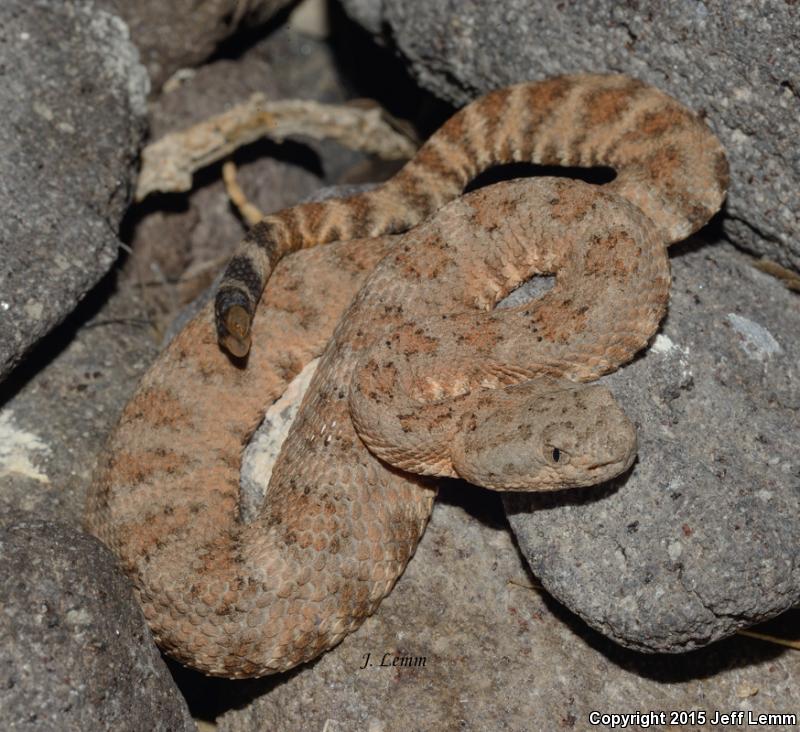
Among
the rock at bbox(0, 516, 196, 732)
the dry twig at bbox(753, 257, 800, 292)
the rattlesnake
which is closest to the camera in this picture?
the rock at bbox(0, 516, 196, 732)

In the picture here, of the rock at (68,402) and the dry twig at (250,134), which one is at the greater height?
the dry twig at (250,134)

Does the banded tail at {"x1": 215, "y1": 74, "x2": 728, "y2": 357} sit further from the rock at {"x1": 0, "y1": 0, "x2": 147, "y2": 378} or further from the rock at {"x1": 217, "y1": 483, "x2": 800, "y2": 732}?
the rock at {"x1": 217, "y1": 483, "x2": 800, "y2": 732}

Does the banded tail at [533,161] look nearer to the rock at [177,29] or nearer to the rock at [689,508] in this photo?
the rock at [689,508]

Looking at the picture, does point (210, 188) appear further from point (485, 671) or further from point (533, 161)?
point (485, 671)

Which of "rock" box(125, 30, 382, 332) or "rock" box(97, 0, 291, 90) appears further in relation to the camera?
"rock" box(97, 0, 291, 90)

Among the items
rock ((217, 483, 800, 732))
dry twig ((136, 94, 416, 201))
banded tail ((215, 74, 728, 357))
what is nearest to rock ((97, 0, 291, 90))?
dry twig ((136, 94, 416, 201))

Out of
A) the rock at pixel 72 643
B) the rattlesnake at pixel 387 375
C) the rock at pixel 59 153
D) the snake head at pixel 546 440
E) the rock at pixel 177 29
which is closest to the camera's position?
the rock at pixel 72 643

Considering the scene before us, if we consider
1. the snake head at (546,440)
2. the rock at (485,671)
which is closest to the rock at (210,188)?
the rock at (485,671)
